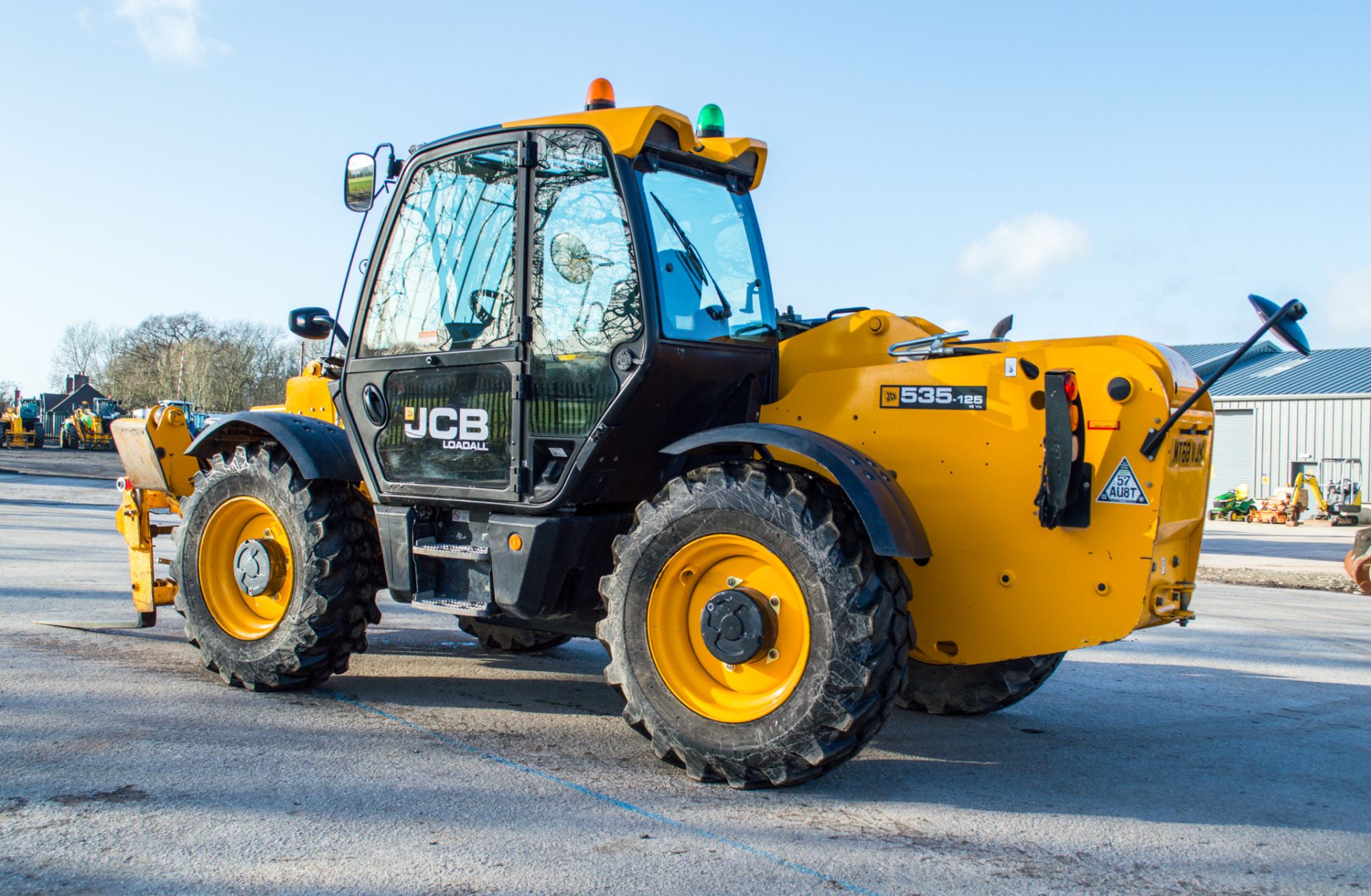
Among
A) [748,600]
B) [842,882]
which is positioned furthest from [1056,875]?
[748,600]

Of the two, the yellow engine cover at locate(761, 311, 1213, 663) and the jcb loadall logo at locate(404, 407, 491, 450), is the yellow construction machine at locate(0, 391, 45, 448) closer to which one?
the jcb loadall logo at locate(404, 407, 491, 450)

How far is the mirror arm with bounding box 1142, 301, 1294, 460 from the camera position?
12.0ft

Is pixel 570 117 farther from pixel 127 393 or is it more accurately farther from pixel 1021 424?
pixel 127 393

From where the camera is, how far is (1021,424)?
400cm

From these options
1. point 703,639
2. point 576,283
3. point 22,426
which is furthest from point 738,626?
point 22,426

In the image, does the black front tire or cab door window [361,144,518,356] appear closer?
the black front tire

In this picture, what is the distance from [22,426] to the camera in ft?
162

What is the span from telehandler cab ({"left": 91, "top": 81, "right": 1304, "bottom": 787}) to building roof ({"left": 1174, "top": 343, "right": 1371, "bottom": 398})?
3405 centimetres

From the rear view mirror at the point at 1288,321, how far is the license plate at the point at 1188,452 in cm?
52

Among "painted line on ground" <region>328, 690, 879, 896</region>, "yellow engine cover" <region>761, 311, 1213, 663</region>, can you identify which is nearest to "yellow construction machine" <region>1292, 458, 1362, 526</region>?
"yellow engine cover" <region>761, 311, 1213, 663</region>

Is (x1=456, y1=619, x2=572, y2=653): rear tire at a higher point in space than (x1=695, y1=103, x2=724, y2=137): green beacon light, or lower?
lower

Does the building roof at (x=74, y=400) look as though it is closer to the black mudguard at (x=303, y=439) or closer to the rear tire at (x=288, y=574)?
the black mudguard at (x=303, y=439)

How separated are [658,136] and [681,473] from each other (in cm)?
142

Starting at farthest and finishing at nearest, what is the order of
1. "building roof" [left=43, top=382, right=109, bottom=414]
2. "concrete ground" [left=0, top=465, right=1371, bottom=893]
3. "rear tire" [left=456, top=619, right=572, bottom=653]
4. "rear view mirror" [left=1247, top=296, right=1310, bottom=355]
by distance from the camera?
1. "building roof" [left=43, top=382, right=109, bottom=414]
2. "rear tire" [left=456, top=619, right=572, bottom=653]
3. "rear view mirror" [left=1247, top=296, right=1310, bottom=355]
4. "concrete ground" [left=0, top=465, right=1371, bottom=893]
